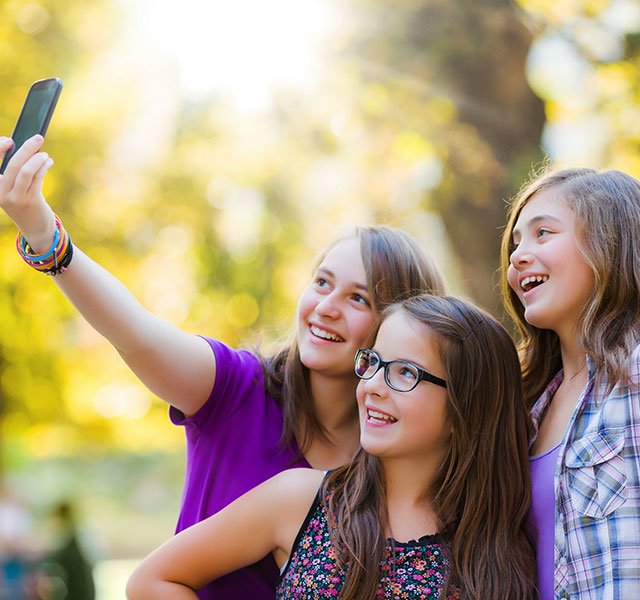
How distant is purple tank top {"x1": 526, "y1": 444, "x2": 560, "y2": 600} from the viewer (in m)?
2.41

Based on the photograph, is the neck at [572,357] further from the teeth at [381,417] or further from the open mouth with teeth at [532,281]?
the teeth at [381,417]

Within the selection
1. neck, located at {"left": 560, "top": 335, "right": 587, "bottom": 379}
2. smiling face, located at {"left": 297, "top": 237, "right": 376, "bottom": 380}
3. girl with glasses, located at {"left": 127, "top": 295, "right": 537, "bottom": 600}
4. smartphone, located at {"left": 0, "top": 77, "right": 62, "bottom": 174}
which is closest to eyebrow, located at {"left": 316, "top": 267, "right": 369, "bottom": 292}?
smiling face, located at {"left": 297, "top": 237, "right": 376, "bottom": 380}

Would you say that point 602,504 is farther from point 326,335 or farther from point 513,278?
point 326,335

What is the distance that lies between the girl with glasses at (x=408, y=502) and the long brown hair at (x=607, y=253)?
0.92 feet

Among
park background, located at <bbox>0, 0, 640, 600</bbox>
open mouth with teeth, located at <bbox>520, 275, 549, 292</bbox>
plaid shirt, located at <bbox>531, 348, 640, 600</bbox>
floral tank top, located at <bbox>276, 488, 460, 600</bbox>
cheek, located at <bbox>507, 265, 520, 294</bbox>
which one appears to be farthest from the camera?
park background, located at <bbox>0, 0, 640, 600</bbox>

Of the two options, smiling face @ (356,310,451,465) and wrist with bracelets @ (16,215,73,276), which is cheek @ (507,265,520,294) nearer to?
smiling face @ (356,310,451,465)

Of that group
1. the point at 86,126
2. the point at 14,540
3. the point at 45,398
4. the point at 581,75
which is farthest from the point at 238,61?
the point at 45,398

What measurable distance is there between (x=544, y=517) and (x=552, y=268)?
66 cm

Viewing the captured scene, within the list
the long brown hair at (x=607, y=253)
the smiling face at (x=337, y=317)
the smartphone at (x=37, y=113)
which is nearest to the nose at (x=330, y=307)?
the smiling face at (x=337, y=317)

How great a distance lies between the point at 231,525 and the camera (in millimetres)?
2473

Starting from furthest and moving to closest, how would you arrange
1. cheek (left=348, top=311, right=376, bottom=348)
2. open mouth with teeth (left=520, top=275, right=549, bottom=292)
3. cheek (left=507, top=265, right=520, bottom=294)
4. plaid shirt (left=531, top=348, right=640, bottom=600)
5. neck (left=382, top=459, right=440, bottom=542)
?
cheek (left=348, top=311, right=376, bottom=348) → cheek (left=507, top=265, right=520, bottom=294) → open mouth with teeth (left=520, top=275, right=549, bottom=292) → neck (left=382, top=459, right=440, bottom=542) → plaid shirt (left=531, top=348, right=640, bottom=600)

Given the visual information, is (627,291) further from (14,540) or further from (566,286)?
(14,540)

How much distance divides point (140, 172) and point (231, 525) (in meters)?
9.68

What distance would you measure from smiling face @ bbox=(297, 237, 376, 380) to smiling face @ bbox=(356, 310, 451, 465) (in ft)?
0.94
